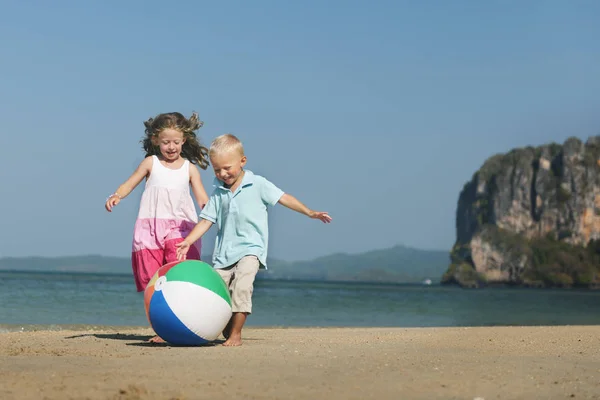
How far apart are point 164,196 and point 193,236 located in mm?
642

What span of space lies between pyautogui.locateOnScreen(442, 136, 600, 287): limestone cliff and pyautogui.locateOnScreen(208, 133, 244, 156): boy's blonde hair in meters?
141

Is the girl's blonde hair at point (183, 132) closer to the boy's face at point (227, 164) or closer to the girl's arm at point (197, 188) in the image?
the girl's arm at point (197, 188)

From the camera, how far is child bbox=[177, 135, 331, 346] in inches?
299

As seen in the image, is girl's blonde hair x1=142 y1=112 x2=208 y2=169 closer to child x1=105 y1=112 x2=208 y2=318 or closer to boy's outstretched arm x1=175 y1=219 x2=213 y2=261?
child x1=105 y1=112 x2=208 y2=318

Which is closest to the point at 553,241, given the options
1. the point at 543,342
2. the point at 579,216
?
the point at 579,216

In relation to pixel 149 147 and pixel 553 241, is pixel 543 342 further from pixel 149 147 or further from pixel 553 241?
pixel 553 241

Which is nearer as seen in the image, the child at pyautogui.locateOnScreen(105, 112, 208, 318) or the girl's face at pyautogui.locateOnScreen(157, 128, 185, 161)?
the child at pyautogui.locateOnScreen(105, 112, 208, 318)

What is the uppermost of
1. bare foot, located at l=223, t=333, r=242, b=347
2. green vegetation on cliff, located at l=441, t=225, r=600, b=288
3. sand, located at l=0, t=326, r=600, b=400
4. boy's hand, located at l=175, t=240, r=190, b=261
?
boy's hand, located at l=175, t=240, r=190, b=261

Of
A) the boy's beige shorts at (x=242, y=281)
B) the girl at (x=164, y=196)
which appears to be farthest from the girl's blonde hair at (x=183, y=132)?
the boy's beige shorts at (x=242, y=281)

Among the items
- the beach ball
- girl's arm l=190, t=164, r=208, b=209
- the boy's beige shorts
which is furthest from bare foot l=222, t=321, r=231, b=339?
girl's arm l=190, t=164, r=208, b=209

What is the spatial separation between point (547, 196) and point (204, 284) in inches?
6191

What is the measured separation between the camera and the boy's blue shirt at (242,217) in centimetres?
768

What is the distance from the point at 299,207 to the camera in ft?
25.5

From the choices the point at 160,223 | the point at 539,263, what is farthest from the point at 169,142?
the point at 539,263
